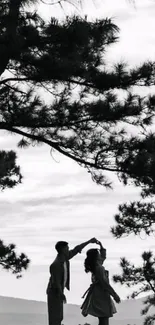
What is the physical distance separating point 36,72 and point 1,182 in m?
6.72

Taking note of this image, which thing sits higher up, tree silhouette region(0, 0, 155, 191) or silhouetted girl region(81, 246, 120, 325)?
tree silhouette region(0, 0, 155, 191)

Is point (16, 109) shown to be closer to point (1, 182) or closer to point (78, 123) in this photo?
point (78, 123)

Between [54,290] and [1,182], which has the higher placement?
[1,182]

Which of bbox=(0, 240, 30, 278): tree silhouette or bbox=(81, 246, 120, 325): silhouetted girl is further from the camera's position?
bbox=(0, 240, 30, 278): tree silhouette

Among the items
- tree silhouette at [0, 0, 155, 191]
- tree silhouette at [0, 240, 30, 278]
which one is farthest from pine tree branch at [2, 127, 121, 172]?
tree silhouette at [0, 240, 30, 278]

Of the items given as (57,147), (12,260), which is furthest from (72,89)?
(12,260)

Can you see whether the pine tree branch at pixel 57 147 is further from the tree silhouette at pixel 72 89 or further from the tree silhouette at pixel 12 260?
the tree silhouette at pixel 12 260

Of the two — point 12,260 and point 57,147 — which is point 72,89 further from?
point 12,260

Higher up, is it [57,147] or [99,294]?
[57,147]

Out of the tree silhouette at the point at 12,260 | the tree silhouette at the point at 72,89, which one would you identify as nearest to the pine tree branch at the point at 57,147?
the tree silhouette at the point at 72,89

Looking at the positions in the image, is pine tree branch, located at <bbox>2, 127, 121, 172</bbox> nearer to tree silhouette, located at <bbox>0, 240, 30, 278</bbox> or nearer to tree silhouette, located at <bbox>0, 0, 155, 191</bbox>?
Result: tree silhouette, located at <bbox>0, 0, 155, 191</bbox>

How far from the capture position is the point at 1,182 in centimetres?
1823

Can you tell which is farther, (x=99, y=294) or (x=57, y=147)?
(x=57, y=147)

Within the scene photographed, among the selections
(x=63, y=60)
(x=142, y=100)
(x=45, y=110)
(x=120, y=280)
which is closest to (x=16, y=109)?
(x=45, y=110)
